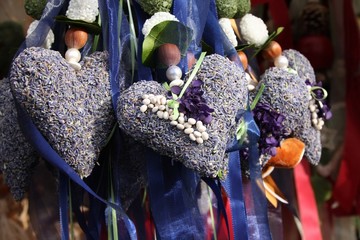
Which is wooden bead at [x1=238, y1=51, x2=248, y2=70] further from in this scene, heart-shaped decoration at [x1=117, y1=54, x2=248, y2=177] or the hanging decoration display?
heart-shaped decoration at [x1=117, y1=54, x2=248, y2=177]

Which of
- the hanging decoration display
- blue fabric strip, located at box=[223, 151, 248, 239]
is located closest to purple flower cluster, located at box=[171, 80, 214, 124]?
the hanging decoration display

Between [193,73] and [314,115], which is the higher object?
[193,73]

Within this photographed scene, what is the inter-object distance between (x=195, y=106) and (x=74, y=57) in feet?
0.43

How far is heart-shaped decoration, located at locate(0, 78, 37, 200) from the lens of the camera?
0.55 m

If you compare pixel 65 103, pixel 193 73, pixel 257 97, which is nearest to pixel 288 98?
pixel 257 97

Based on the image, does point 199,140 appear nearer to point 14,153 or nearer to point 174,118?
point 174,118

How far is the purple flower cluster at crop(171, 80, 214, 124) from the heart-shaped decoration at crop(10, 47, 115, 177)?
7 centimetres

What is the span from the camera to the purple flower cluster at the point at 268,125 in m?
0.60

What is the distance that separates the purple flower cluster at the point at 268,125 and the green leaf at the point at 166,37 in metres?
0.12

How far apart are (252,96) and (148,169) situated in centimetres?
15

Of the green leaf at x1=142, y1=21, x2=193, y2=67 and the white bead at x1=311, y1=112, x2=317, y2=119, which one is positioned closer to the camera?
the green leaf at x1=142, y1=21, x2=193, y2=67

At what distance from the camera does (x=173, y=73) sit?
1.69ft

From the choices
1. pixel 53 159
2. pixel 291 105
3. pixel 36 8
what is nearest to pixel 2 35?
pixel 36 8

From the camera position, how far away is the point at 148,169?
54cm
